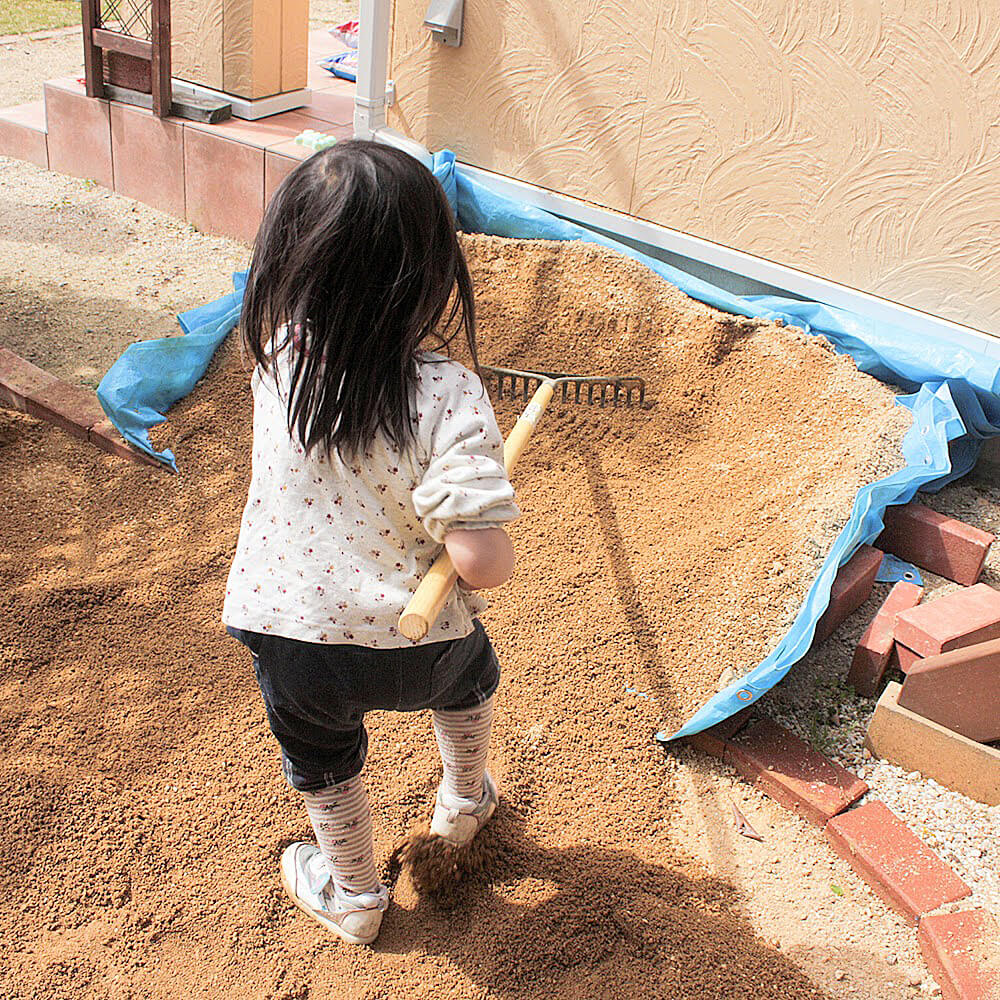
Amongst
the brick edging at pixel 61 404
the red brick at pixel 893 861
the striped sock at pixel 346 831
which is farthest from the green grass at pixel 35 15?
the red brick at pixel 893 861

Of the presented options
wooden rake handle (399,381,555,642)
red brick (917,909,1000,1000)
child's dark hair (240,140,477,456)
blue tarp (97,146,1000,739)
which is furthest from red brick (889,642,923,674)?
child's dark hair (240,140,477,456)

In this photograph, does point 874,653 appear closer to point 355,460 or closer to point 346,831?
point 346,831

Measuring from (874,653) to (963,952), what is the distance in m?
0.86

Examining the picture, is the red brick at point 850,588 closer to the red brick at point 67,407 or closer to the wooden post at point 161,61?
the red brick at point 67,407

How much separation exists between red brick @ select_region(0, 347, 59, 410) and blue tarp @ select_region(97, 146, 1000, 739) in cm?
32

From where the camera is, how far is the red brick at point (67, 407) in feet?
11.6

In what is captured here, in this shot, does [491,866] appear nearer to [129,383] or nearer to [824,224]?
[129,383]

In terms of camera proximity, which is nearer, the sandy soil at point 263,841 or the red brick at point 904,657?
the sandy soil at point 263,841

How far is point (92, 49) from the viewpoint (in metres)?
5.39

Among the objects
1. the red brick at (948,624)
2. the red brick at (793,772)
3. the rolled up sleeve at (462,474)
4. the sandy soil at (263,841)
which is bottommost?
the sandy soil at (263,841)

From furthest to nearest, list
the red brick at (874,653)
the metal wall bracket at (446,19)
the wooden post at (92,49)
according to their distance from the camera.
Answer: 1. the wooden post at (92,49)
2. the metal wall bracket at (446,19)
3. the red brick at (874,653)

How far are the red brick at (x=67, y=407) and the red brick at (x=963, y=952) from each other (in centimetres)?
303

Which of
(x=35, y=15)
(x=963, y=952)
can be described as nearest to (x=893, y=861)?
(x=963, y=952)

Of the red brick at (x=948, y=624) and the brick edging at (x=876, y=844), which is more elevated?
the red brick at (x=948, y=624)
